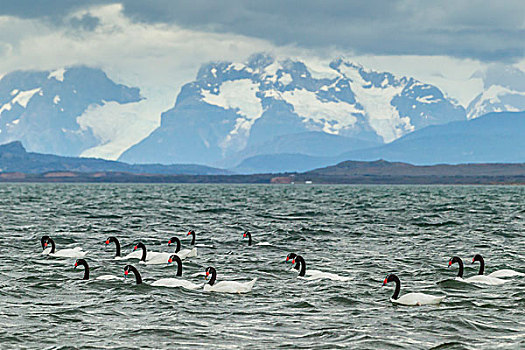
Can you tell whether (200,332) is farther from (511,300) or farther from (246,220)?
(246,220)

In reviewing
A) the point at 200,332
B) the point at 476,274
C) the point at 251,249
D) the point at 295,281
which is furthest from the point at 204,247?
the point at 200,332

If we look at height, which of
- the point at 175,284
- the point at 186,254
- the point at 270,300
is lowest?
the point at 270,300

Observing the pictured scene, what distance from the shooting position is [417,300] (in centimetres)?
2717

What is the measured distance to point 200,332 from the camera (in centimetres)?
2289

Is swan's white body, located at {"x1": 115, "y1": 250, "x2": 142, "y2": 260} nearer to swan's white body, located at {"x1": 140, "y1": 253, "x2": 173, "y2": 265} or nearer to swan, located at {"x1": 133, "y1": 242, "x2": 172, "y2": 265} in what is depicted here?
swan, located at {"x1": 133, "y1": 242, "x2": 172, "y2": 265}

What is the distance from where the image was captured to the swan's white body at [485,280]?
3244cm


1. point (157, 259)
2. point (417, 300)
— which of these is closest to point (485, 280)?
point (417, 300)

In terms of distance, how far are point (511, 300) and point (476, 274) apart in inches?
279

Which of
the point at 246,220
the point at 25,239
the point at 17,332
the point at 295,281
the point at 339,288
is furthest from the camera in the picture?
the point at 246,220

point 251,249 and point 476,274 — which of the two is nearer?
point 476,274

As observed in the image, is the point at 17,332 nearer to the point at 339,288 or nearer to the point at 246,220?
the point at 339,288

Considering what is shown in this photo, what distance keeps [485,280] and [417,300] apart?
277 inches

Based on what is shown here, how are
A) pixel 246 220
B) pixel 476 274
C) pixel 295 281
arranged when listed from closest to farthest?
1. pixel 295 281
2. pixel 476 274
3. pixel 246 220

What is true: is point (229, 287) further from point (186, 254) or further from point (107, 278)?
point (186, 254)
